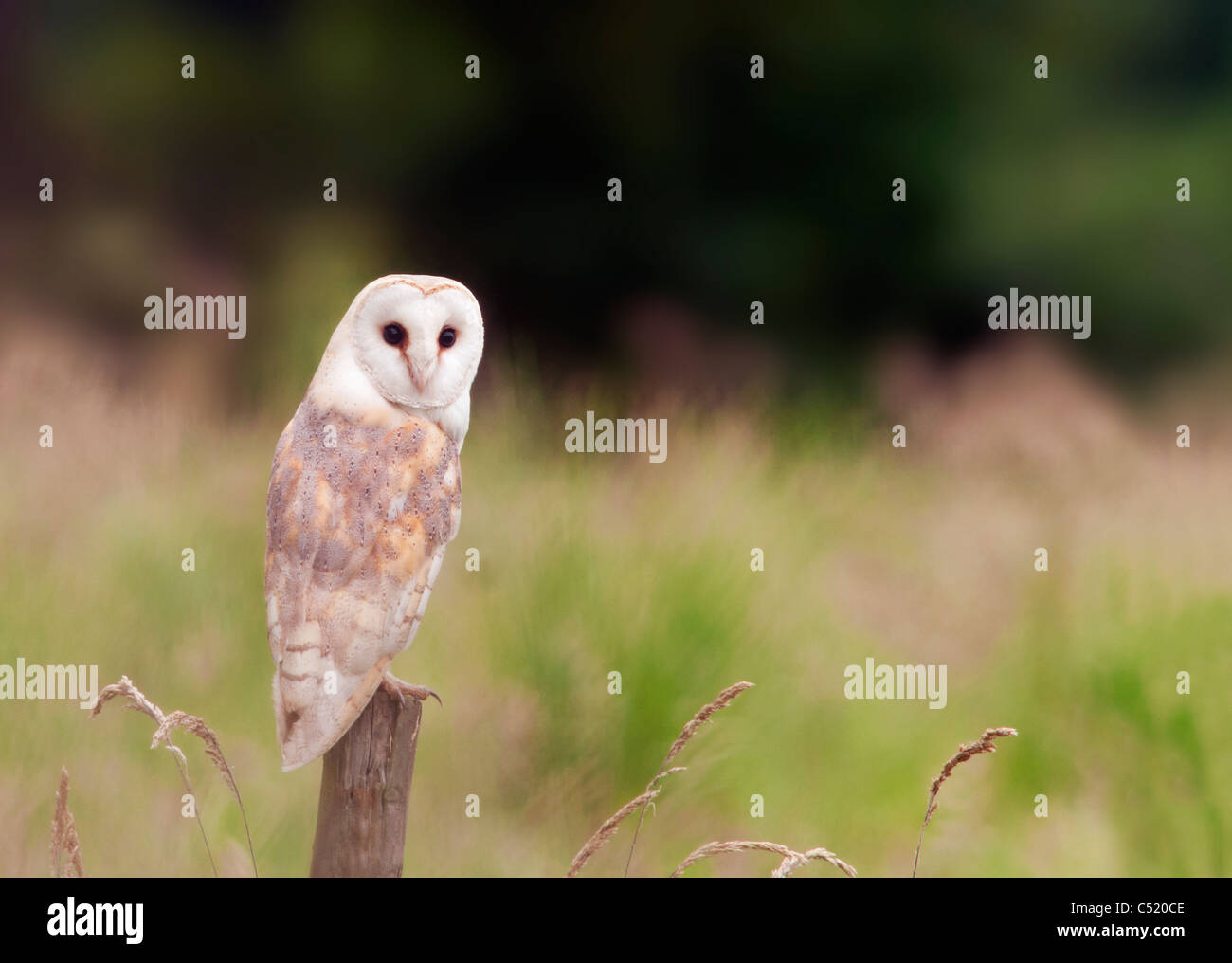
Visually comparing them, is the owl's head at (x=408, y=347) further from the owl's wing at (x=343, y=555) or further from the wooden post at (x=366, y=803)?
the wooden post at (x=366, y=803)

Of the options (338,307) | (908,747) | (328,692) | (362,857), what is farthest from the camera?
(338,307)

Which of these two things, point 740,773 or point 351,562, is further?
point 740,773

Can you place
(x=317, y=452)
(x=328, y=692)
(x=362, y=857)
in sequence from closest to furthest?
(x=362, y=857) → (x=328, y=692) → (x=317, y=452)

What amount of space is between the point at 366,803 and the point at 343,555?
45 cm

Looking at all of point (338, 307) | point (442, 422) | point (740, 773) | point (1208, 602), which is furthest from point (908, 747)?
point (338, 307)

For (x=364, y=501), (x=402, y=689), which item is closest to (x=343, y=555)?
(x=364, y=501)

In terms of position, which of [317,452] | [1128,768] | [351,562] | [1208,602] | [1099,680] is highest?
[317,452]

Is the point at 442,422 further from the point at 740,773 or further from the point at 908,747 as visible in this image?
the point at 908,747

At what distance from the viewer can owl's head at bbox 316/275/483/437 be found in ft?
6.52

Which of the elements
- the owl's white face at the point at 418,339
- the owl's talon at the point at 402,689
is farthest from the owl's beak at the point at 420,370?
the owl's talon at the point at 402,689

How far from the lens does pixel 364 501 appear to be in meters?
1.98

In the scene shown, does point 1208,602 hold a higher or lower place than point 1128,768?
higher

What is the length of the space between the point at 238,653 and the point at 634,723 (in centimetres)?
101

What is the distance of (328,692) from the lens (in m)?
1.87
